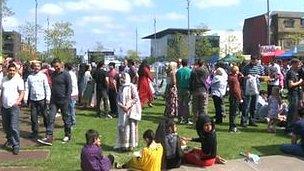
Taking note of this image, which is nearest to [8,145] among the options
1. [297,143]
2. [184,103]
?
[184,103]

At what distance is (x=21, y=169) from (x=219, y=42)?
360ft

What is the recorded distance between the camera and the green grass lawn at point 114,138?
1081 cm

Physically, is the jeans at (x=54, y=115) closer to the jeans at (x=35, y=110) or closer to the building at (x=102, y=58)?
the jeans at (x=35, y=110)

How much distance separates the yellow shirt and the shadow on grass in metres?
3.22

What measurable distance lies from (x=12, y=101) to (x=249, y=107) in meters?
7.14

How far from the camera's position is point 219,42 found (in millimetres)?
118312

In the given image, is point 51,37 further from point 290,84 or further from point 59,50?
point 290,84

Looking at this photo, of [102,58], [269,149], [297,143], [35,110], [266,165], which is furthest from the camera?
[102,58]

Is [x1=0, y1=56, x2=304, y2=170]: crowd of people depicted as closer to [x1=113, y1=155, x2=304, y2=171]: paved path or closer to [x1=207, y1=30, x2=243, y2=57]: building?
[x1=113, y1=155, x2=304, y2=171]: paved path

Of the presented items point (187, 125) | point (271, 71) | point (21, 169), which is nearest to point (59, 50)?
point (271, 71)

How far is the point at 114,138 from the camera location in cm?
1351

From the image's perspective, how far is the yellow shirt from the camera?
9.52 metres

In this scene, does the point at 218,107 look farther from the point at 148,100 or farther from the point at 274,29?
the point at 274,29

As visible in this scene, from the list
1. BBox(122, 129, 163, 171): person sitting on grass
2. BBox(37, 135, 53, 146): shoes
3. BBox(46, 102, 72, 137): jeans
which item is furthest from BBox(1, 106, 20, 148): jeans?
BBox(122, 129, 163, 171): person sitting on grass
